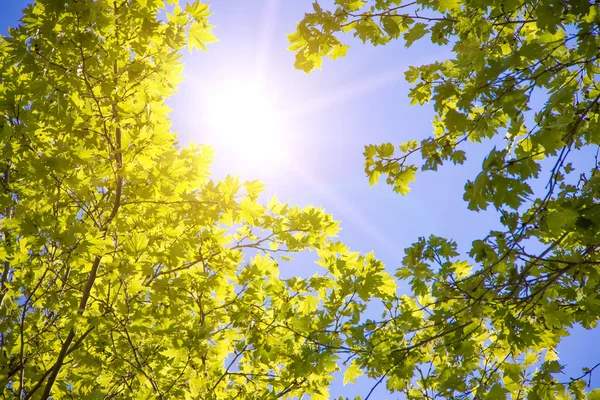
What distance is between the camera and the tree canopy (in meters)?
2.75

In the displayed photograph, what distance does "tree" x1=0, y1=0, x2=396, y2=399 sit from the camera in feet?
10.6

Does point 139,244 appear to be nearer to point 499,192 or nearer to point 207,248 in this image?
point 207,248

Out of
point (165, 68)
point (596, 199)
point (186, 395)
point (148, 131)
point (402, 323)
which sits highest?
point (165, 68)

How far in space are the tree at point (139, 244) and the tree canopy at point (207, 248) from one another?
0.02m

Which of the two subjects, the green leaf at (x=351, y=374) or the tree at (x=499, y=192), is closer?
the tree at (x=499, y=192)

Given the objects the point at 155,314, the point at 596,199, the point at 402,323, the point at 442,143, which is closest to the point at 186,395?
the point at 155,314

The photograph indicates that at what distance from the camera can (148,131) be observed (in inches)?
138

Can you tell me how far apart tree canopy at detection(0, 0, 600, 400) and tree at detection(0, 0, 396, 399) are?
2cm

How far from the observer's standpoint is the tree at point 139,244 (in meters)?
3.22

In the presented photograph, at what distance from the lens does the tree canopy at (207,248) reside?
275 centimetres

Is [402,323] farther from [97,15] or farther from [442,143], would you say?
[97,15]

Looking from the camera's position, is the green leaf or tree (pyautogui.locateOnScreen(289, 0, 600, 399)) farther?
the green leaf

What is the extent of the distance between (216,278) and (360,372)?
5.49 feet

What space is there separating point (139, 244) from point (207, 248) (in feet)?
2.44
